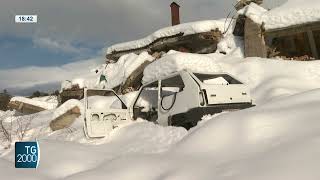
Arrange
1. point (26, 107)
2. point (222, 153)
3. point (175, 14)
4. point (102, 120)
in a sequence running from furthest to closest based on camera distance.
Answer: point (175, 14)
point (26, 107)
point (102, 120)
point (222, 153)

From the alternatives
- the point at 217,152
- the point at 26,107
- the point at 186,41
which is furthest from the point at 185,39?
the point at 217,152

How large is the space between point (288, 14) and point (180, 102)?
9830mm

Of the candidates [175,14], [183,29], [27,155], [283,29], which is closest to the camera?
[27,155]

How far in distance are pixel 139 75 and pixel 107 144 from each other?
10.1 m

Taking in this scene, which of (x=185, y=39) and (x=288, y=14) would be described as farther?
(x=185, y=39)

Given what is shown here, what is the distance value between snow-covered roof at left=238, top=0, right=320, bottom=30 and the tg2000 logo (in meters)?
12.6

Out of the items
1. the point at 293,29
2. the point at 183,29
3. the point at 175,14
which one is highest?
the point at 175,14

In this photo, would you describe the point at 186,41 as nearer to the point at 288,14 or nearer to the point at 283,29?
the point at 283,29

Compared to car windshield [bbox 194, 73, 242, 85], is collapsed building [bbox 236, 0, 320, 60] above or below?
above

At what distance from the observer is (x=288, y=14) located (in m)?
16.6

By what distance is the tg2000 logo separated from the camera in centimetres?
589

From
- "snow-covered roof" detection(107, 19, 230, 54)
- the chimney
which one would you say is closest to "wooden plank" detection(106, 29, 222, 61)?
"snow-covered roof" detection(107, 19, 230, 54)

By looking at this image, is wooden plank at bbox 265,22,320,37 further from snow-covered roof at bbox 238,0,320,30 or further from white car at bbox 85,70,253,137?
white car at bbox 85,70,253,137

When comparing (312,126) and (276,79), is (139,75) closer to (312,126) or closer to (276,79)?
(276,79)
